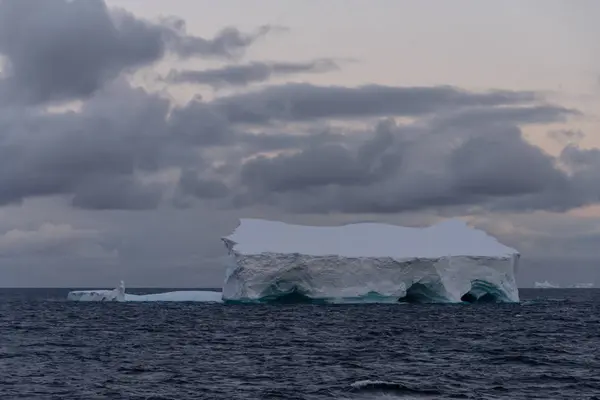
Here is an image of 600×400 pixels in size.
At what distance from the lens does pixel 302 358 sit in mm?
22031

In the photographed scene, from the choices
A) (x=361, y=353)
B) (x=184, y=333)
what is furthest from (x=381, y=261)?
(x=361, y=353)

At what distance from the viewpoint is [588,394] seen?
1670 centimetres

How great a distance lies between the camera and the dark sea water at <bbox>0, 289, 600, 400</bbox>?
662 inches

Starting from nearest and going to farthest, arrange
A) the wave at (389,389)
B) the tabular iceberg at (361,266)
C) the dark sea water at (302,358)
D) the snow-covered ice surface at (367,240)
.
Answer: the wave at (389,389), the dark sea water at (302,358), the tabular iceberg at (361,266), the snow-covered ice surface at (367,240)

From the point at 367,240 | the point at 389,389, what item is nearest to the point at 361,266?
the point at 367,240

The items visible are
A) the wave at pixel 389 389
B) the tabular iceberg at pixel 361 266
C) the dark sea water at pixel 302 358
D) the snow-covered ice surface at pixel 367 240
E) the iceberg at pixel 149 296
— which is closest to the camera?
the wave at pixel 389 389

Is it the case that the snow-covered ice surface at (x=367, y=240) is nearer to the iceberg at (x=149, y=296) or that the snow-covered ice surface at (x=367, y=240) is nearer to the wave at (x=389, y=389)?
the iceberg at (x=149, y=296)

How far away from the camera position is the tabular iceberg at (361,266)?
4256cm

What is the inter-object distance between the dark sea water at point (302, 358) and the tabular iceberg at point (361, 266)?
535 cm

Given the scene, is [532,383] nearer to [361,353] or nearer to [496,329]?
[361,353]

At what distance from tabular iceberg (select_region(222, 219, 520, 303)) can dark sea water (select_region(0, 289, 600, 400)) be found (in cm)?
535

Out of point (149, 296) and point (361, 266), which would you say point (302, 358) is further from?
point (149, 296)

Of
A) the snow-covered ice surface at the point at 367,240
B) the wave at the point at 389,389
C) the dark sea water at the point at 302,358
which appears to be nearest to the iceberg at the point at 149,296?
the snow-covered ice surface at the point at 367,240

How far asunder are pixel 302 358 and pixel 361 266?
21.4 meters
